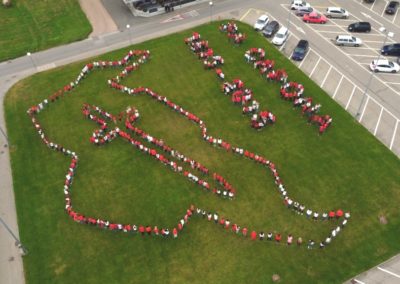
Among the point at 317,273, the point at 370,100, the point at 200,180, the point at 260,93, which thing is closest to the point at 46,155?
the point at 200,180

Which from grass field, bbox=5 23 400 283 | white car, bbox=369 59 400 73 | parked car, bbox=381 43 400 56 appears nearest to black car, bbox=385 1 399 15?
parked car, bbox=381 43 400 56

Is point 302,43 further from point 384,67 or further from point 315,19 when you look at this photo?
point 384,67

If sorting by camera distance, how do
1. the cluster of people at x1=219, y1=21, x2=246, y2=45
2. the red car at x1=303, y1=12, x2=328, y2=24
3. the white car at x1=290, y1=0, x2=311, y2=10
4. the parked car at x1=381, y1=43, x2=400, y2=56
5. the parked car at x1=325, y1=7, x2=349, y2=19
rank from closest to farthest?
the parked car at x1=381, y1=43, x2=400, y2=56 → the cluster of people at x1=219, y1=21, x2=246, y2=45 → the red car at x1=303, y1=12, x2=328, y2=24 → the parked car at x1=325, y1=7, x2=349, y2=19 → the white car at x1=290, y1=0, x2=311, y2=10

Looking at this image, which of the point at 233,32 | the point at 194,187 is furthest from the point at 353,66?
the point at 194,187

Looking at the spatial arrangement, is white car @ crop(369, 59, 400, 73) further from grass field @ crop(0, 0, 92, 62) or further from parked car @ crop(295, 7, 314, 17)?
grass field @ crop(0, 0, 92, 62)

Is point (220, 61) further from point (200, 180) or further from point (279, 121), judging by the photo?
point (200, 180)

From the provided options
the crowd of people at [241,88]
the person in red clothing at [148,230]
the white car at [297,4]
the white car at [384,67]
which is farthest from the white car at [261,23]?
the person in red clothing at [148,230]
